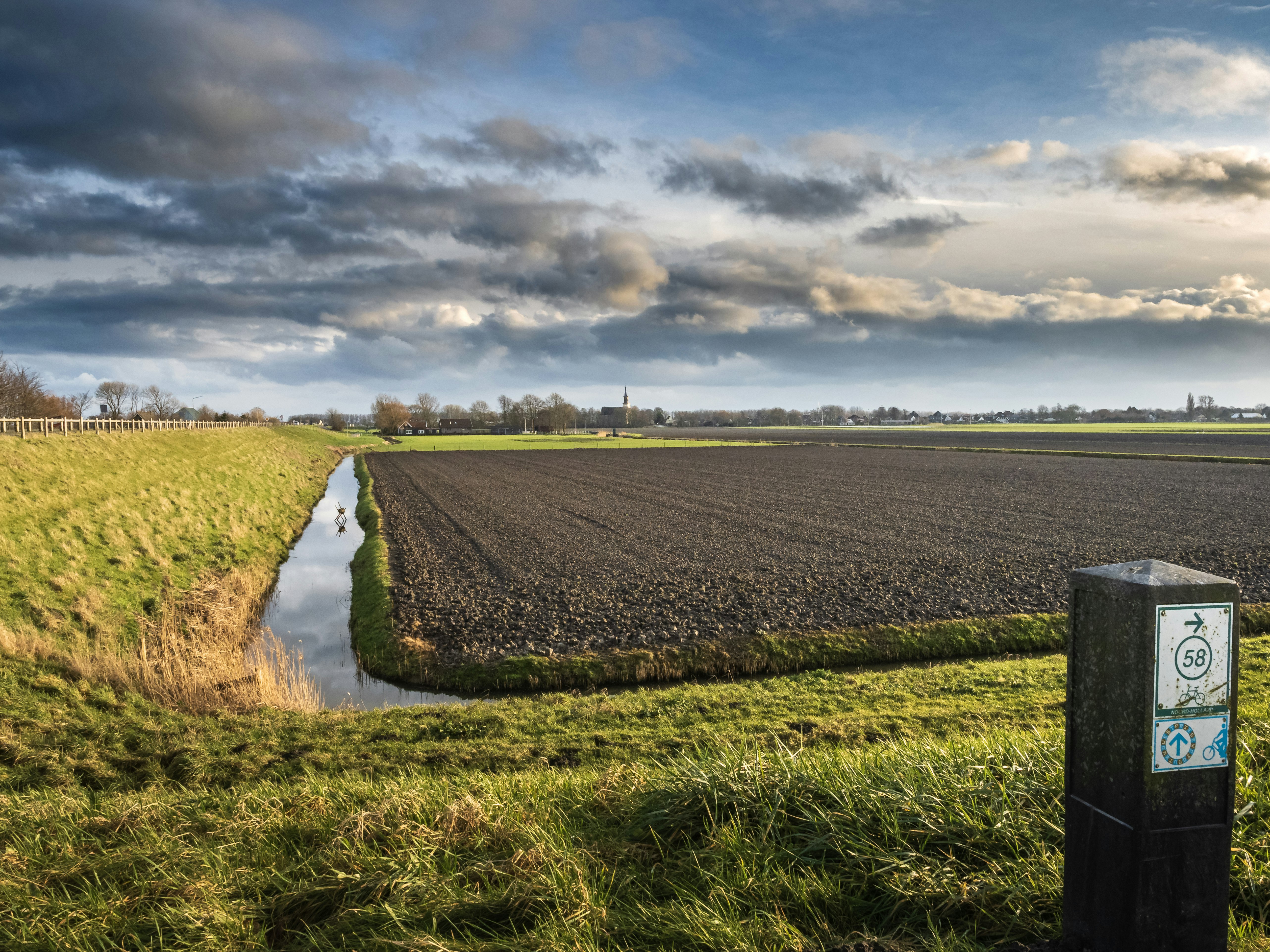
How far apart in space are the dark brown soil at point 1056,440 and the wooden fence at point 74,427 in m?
88.3

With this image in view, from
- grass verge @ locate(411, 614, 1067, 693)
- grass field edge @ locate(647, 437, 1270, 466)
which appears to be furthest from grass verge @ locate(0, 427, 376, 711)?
grass field edge @ locate(647, 437, 1270, 466)

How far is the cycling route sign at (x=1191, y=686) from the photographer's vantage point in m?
3.19

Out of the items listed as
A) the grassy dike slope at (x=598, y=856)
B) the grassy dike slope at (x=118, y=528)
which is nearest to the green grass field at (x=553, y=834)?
the grassy dike slope at (x=598, y=856)

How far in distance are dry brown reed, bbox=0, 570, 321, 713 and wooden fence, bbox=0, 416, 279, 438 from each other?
2436 centimetres

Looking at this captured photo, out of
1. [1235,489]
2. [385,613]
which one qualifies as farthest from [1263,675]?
[1235,489]

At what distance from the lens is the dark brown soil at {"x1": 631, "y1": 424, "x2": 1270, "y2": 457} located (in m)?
81.2

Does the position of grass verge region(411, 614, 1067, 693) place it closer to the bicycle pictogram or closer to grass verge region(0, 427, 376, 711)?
grass verge region(0, 427, 376, 711)

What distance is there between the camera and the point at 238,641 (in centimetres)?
1711

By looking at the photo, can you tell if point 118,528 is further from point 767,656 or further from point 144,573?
point 767,656

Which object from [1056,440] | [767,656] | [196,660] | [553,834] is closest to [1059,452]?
[1056,440]

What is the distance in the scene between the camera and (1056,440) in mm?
116062

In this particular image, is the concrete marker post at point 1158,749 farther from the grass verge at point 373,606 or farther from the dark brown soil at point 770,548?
the grass verge at point 373,606

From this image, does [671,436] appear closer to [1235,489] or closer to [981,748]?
[1235,489]

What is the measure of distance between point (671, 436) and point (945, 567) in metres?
146
